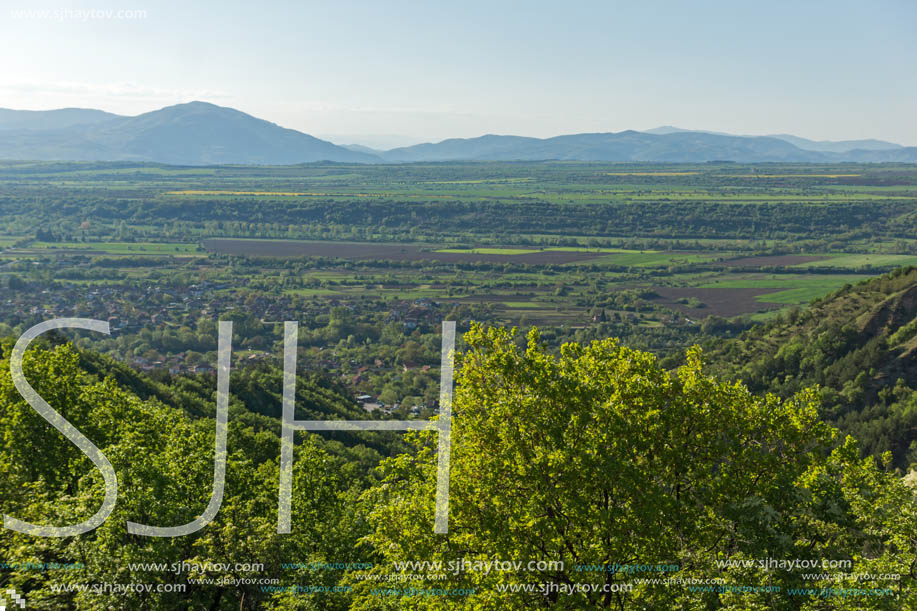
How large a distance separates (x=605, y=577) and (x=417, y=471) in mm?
6424

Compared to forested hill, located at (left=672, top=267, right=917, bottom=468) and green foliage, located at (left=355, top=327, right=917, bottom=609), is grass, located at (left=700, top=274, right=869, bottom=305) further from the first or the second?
green foliage, located at (left=355, top=327, right=917, bottom=609)

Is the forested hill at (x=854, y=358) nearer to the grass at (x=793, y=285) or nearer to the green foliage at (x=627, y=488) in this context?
the green foliage at (x=627, y=488)

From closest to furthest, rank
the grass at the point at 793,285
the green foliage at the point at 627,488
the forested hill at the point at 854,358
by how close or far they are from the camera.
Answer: the green foliage at the point at 627,488 < the forested hill at the point at 854,358 < the grass at the point at 793,285

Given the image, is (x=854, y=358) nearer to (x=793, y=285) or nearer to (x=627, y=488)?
(x=627, y=488)

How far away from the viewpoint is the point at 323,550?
2280cm

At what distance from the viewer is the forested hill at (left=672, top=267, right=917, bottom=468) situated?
58031 millimetres

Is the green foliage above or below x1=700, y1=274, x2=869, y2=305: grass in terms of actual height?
above

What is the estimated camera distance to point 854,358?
227 ft

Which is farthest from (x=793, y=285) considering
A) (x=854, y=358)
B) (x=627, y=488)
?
(x=627, y=488)

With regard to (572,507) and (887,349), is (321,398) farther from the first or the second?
(572,507)

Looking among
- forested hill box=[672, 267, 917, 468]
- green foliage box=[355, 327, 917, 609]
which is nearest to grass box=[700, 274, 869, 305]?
forested hill box=[672, 267, 917, 468]

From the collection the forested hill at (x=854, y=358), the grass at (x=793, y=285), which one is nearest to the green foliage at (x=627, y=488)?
the forested hill at (x=854, y=358)

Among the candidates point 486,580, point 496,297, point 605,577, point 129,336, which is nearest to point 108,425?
point 486,580

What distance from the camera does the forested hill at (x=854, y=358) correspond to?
58.0m
